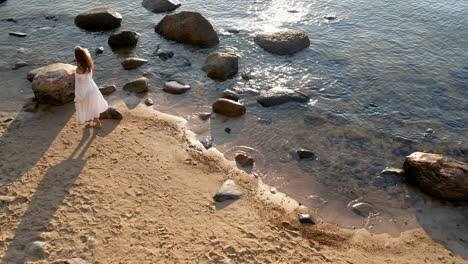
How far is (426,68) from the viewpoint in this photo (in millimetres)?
13031

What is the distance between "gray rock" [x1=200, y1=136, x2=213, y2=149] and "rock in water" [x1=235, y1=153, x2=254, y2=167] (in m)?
0.79

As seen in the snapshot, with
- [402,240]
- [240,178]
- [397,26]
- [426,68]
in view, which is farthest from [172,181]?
[397,26]

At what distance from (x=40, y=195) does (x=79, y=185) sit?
69cm

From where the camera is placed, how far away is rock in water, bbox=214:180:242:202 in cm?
766

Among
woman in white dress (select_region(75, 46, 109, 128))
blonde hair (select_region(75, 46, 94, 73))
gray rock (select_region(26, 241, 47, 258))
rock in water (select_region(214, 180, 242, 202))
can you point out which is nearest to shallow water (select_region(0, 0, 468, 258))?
rock in water (select_region(214, 180, 242, 202))

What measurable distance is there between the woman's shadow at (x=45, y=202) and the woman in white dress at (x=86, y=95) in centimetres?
81

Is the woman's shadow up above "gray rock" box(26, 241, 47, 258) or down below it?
below

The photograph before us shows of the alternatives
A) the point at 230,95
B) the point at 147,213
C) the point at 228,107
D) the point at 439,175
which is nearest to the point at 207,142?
the point at 228,107

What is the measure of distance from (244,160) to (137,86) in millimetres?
4456

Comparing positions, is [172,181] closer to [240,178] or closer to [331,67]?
[240,178]

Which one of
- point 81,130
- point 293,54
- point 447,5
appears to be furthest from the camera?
point 447,5

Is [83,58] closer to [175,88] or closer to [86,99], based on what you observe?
[86,99]

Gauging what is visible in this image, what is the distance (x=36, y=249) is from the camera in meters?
6.21

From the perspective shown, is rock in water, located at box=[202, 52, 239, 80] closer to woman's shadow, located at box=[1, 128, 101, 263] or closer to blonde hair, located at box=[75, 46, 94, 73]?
blonde hair, located at box=[75, 46, 94, 73]
